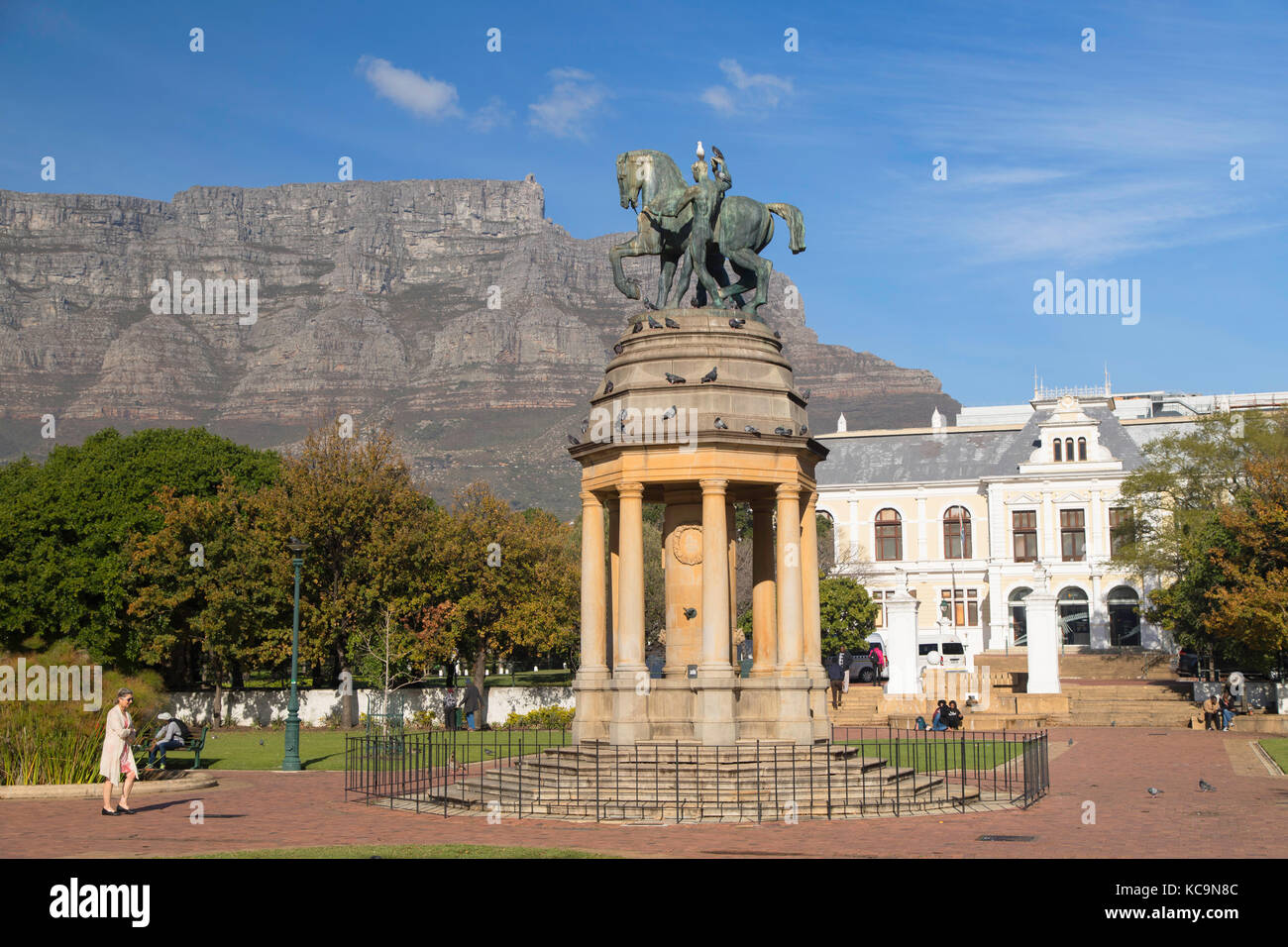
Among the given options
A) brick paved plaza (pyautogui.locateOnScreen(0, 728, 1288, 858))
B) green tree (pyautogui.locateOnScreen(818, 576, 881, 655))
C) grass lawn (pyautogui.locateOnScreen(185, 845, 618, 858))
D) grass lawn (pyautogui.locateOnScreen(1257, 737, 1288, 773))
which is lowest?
grass lawn (pyautogui.locateOnScreen(1257, 737, 1288, 773))

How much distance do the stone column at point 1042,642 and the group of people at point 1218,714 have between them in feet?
23.2

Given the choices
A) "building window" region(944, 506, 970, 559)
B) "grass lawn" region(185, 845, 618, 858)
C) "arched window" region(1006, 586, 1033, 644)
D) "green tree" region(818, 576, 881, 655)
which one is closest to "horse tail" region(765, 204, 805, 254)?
"grass lawn" region(185, 845, 618, 858)

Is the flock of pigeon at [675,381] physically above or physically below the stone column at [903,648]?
above

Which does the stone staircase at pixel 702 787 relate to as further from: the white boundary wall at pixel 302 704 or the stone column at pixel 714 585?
the white boundary wall at pixel 302 704

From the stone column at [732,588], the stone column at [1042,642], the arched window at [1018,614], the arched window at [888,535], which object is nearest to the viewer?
the stone column at [732,588]

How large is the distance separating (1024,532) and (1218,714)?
51.7 metres

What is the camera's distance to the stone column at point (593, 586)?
24719 millimetres

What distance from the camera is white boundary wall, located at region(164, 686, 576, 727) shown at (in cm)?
5022

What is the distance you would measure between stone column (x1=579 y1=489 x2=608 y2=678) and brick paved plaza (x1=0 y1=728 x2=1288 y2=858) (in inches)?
200

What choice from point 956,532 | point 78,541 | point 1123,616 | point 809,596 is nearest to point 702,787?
point 809,596

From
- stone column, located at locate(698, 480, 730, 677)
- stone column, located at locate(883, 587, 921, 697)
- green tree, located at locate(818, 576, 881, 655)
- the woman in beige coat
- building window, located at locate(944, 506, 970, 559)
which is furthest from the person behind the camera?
building window, located at locate(944, 506, 970, 559)

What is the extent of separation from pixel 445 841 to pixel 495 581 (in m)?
37.3

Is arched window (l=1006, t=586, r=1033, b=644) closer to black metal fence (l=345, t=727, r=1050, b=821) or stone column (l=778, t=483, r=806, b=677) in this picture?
black metal fence (l=345, t=727, r=1050, b=821)

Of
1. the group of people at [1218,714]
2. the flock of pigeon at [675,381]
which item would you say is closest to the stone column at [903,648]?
the group of people at [1218,714]
